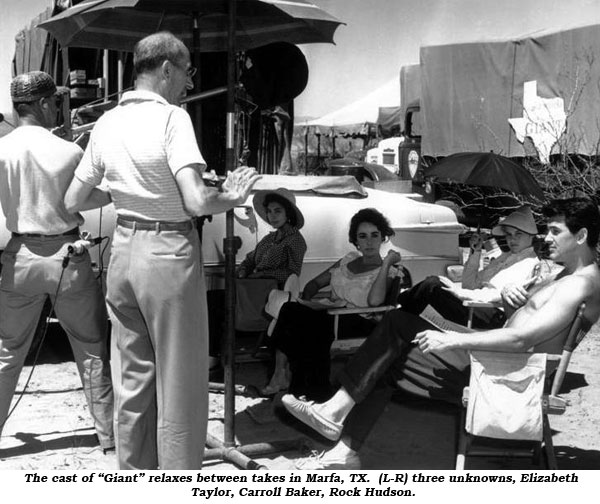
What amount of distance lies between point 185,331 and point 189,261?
0.84 ft

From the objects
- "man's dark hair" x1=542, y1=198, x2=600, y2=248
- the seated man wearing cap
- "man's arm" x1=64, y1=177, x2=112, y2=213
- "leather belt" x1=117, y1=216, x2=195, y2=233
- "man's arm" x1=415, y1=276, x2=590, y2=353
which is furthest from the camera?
the seated man wearing cap

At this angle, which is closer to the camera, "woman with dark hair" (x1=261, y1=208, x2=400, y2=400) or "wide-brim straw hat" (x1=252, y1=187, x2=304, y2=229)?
"woman with dark hair" (x1=261, y1=208, x2=400, y2=400)

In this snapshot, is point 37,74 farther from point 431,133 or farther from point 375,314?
point 431,133

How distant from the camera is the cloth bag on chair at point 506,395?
10.8 ft

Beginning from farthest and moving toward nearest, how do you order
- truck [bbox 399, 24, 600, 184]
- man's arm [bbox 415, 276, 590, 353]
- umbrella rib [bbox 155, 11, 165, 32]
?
1. truck [bbox 399, 24, 600, 184]
2. umbrella rib [bbox 155, 11, 165, 32]
3. man's arm [bbox 415, 276, 590, 353]

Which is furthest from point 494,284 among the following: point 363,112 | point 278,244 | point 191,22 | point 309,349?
point 363,112

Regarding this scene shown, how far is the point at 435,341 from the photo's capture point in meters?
3.45

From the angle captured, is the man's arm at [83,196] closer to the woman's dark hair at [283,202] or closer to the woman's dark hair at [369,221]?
the woman's dark hair at [369,221]

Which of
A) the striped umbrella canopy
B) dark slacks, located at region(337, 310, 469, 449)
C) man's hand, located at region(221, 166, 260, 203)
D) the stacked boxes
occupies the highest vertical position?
the striped umbrella canopy

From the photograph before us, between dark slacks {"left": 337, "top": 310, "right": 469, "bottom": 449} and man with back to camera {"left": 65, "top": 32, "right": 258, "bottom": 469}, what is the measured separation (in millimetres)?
814

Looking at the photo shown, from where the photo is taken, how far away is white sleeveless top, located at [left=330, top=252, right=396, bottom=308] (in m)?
5.05

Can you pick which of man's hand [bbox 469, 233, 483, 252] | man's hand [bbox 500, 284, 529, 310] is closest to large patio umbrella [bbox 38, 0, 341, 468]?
man's hand [bbox 500, 284, 529, 310]

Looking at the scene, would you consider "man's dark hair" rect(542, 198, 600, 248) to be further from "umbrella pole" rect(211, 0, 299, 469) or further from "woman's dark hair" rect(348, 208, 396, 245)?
"woman's dark hair" rect(348, 208, 396, 245)

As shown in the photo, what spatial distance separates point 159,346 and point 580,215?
185 centimetres
